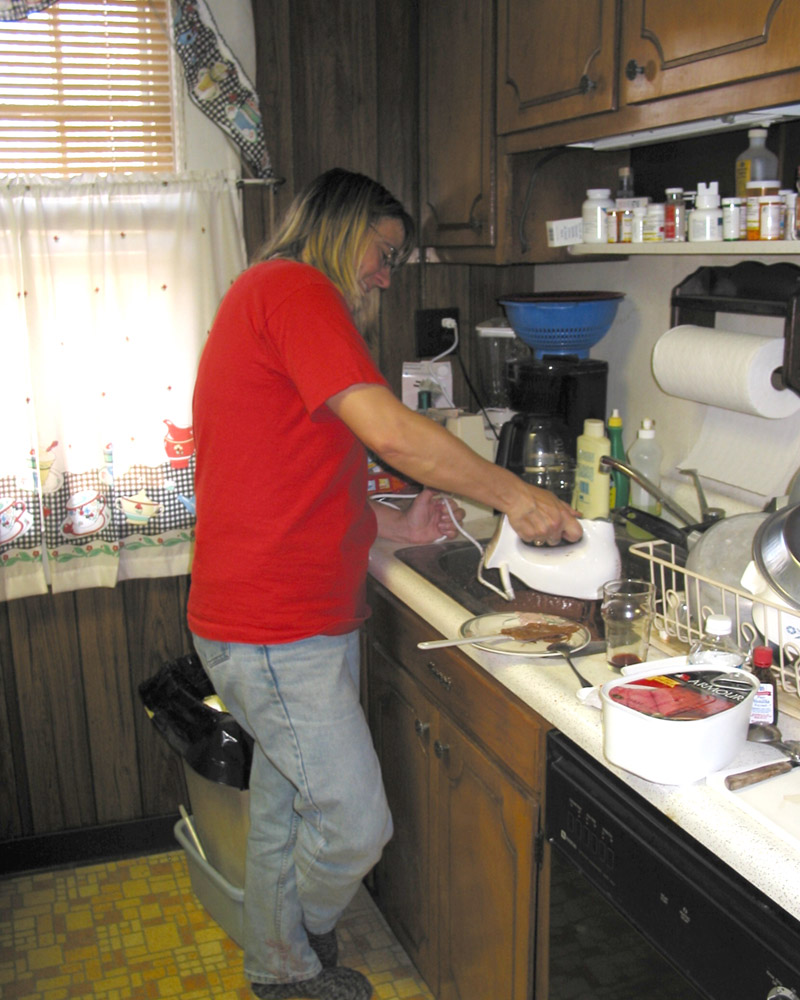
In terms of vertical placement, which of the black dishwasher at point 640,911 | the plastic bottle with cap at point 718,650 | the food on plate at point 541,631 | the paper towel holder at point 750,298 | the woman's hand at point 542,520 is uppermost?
the paper towel holder at point 750,298

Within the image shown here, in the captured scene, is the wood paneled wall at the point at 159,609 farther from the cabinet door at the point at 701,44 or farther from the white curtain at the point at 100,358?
the cabinet door at the point at 701,44

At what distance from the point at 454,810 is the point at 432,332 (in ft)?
4.37

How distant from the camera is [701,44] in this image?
142 centimetres

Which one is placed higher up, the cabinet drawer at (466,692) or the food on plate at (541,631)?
the food on plate at (541,631)

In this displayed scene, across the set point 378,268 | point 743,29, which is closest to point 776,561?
point 743,29

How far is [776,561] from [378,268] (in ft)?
2.98

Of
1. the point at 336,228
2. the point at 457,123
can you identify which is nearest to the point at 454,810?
the point at 336,228

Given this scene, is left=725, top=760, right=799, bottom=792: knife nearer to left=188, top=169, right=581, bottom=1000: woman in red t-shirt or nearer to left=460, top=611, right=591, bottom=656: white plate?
left=460, top=611, right=591, bottom=656: white plate

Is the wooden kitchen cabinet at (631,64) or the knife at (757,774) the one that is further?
the wooden kitchen cabinet at (631,64)

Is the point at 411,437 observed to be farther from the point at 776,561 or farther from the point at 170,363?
the point at 170,363

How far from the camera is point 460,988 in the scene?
5.70ft

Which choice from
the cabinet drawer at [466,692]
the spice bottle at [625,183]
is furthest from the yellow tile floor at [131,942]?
the spice bottle at [625,183]

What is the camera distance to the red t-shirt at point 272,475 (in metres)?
1.57

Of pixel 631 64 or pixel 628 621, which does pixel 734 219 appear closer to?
pixel 631 64
